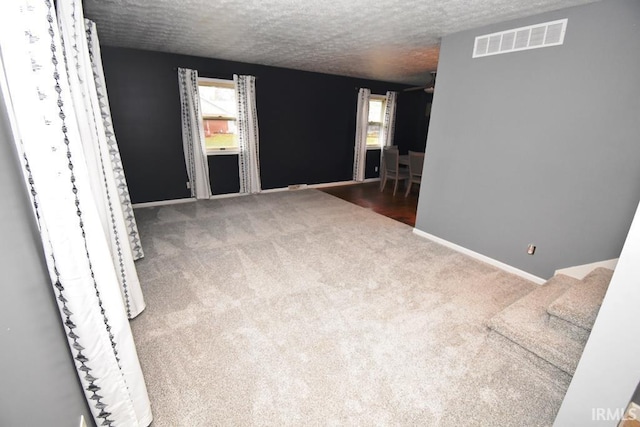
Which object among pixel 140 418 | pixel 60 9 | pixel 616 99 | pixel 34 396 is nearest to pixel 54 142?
pixel 34 396

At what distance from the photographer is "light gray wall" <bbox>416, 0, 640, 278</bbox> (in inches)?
77.1

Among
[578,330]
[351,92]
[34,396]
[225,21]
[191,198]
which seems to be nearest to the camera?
[34,396]

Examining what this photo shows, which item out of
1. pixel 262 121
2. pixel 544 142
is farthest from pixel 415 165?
pixel 262 121

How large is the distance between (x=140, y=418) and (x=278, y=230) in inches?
97.2

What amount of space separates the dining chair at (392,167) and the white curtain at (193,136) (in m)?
3.49

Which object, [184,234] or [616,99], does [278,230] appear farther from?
[616,99]

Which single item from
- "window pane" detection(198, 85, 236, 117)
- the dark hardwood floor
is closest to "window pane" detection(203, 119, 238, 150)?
"window pane" detection(198, 85, 236, 117)

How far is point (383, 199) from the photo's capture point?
17.0 ft

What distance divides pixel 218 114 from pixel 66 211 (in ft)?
13.8

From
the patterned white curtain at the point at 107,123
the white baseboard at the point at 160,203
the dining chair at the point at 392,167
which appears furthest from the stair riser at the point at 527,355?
the white baseboard at the point at 160,203

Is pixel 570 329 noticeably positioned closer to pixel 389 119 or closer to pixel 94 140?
pixel 94 140

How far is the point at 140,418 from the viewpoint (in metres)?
1.17

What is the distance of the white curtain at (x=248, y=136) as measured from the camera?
15.0 feet

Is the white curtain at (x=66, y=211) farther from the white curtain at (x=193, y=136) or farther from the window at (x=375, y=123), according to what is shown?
the window at (x=375, y=123)
